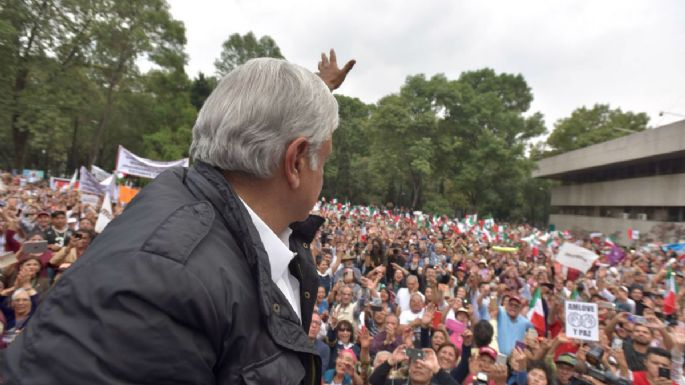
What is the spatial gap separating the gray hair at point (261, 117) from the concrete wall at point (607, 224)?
1013 inches

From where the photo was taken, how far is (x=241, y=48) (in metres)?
40.8

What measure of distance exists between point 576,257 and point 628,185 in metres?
26.0

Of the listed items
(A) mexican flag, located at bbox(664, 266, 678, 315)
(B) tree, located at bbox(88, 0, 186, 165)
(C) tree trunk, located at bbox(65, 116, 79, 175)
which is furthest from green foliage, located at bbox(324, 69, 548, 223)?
(A) mexican flag, located at bbox(664, 266, 678, 315)

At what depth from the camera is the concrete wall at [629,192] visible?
81.9ft

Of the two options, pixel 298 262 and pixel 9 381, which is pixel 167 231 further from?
pixel 298 262

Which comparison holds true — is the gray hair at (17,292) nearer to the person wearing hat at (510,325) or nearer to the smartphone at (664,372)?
the person wearing hat at (510,325)

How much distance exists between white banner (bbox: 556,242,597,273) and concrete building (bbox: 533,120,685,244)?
12.7 m

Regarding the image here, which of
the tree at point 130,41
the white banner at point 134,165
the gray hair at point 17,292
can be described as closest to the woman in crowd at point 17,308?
the gray hair at point 17,292

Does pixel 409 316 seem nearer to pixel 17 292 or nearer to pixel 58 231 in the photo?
pixel 17 292

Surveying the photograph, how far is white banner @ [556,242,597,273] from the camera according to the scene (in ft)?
29.1

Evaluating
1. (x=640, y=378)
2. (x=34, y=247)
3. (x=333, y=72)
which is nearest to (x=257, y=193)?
(x=333, y=72)

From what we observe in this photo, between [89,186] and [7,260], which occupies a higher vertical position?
[89,186]

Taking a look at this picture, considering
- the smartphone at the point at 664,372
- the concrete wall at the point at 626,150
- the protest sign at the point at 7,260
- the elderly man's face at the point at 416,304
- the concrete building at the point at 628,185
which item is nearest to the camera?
the smartphone at the point at 664,372

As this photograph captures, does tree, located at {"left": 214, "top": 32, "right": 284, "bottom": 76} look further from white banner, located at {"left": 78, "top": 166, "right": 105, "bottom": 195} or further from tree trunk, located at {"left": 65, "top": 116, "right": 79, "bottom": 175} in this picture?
white banner, located at {"left": 78, "top": 166, "right": 105, "bottom": 195}
